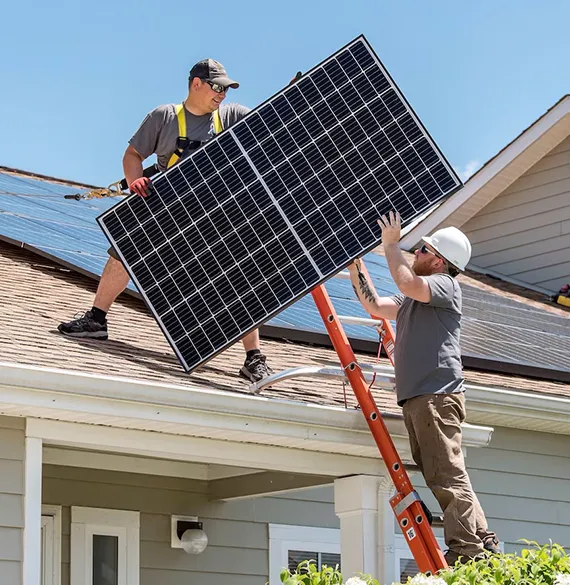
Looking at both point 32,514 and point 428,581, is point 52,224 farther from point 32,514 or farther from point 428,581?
point 428,581

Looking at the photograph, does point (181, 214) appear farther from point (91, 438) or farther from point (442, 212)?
point (442, 212)

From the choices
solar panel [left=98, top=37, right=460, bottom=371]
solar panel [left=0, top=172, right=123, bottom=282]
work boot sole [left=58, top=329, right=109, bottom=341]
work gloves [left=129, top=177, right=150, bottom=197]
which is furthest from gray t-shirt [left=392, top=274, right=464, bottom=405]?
solar panel [left=0, top=172, right=123, bottom=282]

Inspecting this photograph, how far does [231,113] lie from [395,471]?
252cm

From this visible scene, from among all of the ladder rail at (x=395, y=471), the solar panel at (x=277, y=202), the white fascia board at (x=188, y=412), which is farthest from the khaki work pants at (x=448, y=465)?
the solar panel at (x=277, y=202)

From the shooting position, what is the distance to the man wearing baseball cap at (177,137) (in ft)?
26.2

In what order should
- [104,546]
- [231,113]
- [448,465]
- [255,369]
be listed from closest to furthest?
[448,465]
[255,369]
[231,113]
[104,546]

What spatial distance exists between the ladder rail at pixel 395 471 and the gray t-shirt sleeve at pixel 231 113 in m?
1.30

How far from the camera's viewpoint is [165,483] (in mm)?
9805

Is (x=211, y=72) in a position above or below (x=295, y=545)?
above

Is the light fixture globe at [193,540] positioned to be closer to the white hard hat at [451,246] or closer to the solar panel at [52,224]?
the solar panel at [52,224]

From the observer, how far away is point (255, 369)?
7.90 m

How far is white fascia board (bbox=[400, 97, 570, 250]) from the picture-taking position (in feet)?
49.1

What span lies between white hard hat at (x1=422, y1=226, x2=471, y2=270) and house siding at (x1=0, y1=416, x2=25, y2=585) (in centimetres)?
245

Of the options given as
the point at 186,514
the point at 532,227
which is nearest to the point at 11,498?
the point at 186,514
